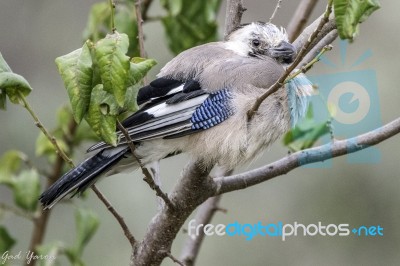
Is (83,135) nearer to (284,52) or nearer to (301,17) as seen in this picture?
(284,52)

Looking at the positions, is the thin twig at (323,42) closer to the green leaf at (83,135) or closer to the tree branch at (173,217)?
the tree branch at (173,217)

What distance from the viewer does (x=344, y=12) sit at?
1798mm

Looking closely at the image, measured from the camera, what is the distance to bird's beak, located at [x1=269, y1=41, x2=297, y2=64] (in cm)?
300

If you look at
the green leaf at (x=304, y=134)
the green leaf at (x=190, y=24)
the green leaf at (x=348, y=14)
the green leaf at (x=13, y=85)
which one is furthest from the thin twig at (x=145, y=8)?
the green leaf at (x=348, y=14)

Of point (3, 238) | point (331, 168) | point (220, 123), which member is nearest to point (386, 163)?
point (331, 168)

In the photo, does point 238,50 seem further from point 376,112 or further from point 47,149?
point 47,149

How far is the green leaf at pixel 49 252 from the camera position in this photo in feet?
9.27

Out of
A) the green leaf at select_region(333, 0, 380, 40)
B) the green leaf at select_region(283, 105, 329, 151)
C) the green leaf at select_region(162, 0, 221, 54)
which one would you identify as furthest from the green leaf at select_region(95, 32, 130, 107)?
the green leaf at select_region(162, 0, 221, 54)

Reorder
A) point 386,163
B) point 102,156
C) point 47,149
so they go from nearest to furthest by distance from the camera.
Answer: point 102,156 < point 47,149 < point 386,163

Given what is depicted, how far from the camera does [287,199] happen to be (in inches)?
190

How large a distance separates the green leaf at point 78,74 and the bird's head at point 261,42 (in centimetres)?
118

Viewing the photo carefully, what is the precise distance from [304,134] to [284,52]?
0.36m

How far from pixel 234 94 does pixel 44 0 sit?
10.1ft

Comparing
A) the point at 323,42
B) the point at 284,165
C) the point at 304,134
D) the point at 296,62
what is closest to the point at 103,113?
the point at 296,62
